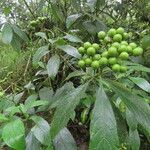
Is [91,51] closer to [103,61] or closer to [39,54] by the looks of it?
[103,61]

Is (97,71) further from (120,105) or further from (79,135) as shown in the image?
(79,135)

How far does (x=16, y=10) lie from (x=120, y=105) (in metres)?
1.63

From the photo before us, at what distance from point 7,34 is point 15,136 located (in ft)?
2.40

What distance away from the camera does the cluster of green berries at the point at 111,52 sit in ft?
3.60

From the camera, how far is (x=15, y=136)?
107 centimetres

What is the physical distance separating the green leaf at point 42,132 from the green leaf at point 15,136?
9 centimetres

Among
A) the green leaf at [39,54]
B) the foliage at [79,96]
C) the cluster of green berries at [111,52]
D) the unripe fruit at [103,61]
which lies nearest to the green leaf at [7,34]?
the foliage at [79,96]

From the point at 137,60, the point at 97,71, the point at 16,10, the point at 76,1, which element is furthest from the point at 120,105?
the point at 16,10

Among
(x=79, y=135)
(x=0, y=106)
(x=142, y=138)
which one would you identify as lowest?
(x=142, y=138)

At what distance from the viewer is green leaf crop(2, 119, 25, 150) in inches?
41.4

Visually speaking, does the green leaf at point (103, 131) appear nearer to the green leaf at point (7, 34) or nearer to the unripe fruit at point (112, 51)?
the unripe fruit at point (112, 51)

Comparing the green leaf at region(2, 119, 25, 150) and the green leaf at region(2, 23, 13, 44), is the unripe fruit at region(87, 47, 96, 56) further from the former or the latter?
the green leaf at region(2, 23, 13, 44)

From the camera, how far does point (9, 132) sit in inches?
42.2

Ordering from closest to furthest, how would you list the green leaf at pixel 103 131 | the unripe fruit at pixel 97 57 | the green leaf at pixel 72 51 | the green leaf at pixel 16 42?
1. the green leaf at pixel 103 131
2. the unripe fruit at pixel 97 57
3. the green leaf at pixel 72 51
4. the green leaf at pixel 16 42
